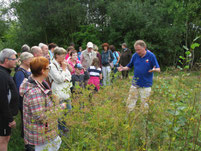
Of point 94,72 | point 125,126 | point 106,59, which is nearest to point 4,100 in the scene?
point 125,126

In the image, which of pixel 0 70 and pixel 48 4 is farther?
pixel 48 4

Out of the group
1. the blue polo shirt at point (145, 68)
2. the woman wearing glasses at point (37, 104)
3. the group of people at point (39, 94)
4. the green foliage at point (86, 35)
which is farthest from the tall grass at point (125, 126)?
the green foliage at point (86, 35)

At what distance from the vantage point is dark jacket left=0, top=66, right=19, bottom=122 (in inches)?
107

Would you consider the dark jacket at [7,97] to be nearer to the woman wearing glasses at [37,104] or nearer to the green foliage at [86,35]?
the woman wearing glasses at [37,104]

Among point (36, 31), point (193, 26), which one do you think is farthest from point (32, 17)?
point (193, 26)

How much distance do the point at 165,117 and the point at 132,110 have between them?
464 mm

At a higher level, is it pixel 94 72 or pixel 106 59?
pixel 106 59

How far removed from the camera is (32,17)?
61.2 feet

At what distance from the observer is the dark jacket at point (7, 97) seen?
8.93 ft

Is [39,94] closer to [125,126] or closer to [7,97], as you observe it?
[7,97]

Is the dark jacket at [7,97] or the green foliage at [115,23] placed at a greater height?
the green foliage at [115,23]

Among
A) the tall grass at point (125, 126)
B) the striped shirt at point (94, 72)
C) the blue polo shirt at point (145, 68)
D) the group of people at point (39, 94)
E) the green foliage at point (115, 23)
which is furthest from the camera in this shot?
the green foliage at point (115, 23)

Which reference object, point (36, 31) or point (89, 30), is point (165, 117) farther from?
point (36, 31)

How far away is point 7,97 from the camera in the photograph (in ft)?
9.13
